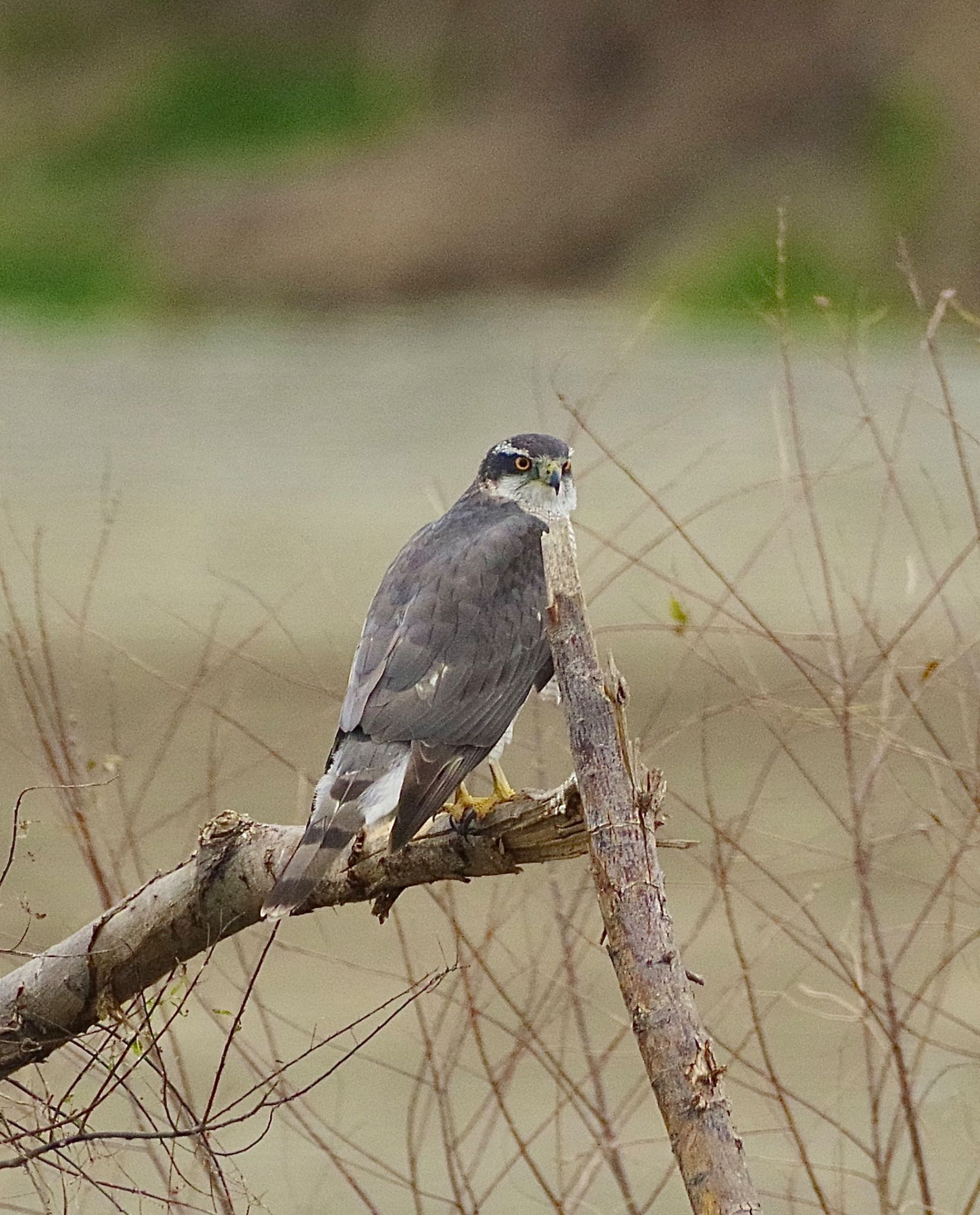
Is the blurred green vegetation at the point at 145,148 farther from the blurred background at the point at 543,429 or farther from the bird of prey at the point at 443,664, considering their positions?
the bird of prey at the point at 443,664

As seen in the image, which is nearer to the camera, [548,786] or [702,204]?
[548,786]

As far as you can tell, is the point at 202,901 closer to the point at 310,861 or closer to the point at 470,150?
the point at 310,861

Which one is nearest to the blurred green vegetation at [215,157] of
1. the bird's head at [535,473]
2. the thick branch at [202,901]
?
the bird's head at [535,473]

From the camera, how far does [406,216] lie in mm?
13438

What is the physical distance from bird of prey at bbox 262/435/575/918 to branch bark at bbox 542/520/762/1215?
32 centimetres

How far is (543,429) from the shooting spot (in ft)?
13.2

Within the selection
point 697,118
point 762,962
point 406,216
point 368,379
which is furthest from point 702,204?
point 762,962

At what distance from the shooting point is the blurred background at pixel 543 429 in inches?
118

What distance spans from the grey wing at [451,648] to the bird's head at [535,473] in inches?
4.0

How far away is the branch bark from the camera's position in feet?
5.34

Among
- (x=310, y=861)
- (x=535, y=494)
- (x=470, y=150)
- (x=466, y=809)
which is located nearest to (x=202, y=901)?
(x=310, y=861)

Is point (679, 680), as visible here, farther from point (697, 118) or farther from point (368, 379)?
point (697, 118)

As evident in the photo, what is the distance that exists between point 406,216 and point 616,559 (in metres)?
6.73

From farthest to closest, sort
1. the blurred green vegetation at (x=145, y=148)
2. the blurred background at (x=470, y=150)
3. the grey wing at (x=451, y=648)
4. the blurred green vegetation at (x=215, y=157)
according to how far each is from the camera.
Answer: the blurred green vegetation at (x=145, y=148)
the blurred background at (x=470, y=150)
the blurred green vegetation at (x=215, y=157)
the grey wing at (x=451, y=648)
